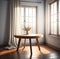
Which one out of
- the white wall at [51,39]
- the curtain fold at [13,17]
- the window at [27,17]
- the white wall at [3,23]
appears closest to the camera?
the white wall at [51,39]

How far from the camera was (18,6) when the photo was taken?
6613mm

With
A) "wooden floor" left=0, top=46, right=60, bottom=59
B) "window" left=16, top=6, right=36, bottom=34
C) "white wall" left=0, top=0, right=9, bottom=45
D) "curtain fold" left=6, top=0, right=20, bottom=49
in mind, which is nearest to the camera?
"wooden floor" left=0, top=46, right=60, bottom=59

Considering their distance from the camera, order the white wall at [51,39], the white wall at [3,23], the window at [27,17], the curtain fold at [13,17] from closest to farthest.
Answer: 1. the white wall at [51,39]
2. the curtain fold at [13,17]
3. the white wall at [3,23]
4. the window at [27,17]

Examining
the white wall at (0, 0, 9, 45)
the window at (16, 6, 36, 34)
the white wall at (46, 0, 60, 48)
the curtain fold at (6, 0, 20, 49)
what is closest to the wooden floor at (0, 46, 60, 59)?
the white wall at (46, 0, 60, 48)

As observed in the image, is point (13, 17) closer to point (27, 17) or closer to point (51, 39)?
point (27, 17)

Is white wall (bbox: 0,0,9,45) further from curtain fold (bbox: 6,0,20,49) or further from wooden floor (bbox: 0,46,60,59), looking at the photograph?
wooden floor (bbox: 0,46,60,59)

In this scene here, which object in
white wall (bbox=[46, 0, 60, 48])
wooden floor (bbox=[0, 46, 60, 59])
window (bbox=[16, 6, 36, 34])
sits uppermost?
window (bbox=[16, 6, 36, 34])

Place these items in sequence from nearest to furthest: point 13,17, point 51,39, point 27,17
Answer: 1. point 51,39
2. point 13,17
3. point 27,17

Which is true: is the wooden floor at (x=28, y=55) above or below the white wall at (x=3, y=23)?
below

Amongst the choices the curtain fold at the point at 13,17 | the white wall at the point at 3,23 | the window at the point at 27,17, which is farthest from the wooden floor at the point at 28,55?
the window at the point at 27,17

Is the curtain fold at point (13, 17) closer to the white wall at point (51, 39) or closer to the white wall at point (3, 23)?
the white wall at point (3, 23)

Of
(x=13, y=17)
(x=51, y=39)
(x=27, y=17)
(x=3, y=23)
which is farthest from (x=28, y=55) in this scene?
(x=27, y=17)

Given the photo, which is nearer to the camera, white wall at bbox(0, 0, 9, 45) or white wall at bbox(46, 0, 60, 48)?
white wall at bbox(46, 0, 60, 48)

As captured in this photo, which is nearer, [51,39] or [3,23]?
[51,39]
